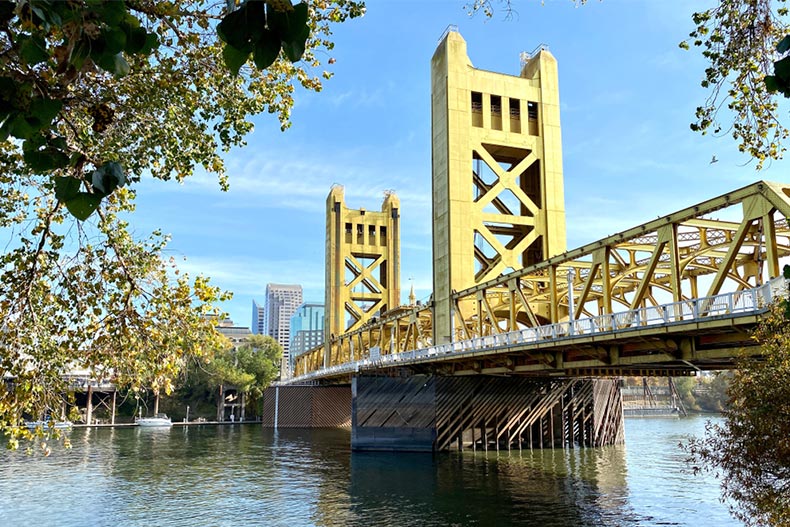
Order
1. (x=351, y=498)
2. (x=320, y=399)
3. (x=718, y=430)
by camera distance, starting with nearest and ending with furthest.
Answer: (x=718, y=430) < (x=351, y=498) < (x=320, y=399)

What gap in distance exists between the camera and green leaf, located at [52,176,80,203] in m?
3.37

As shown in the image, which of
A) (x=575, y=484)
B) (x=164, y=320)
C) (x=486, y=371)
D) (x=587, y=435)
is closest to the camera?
(x=164, y=320)

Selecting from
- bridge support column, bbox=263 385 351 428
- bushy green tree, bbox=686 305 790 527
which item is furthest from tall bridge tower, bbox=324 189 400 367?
bushy green tree, bbox=686 305 790 527

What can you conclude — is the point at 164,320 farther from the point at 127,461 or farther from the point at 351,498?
the point at 127,461

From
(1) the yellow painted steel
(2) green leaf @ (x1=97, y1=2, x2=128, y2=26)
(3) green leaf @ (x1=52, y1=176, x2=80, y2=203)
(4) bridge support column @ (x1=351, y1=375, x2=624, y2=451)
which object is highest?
(1) the yellow painted steel

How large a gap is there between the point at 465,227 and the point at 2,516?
3216cm

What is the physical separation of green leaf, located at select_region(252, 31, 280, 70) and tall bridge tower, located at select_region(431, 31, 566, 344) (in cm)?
4140

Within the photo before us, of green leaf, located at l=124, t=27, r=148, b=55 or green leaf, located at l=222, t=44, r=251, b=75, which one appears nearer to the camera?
green leaf, located at l=222, t=44, r=251, b=75

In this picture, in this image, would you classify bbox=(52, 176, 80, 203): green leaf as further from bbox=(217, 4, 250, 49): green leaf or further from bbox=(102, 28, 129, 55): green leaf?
bbox=(217, 4, 250, 49): green leaf

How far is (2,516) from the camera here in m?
22.7

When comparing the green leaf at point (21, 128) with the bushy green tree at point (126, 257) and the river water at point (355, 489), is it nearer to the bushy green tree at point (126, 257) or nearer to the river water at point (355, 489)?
the bushy green tree at point (126, 257)

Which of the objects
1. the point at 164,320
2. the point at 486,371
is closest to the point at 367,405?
the point at 486,371

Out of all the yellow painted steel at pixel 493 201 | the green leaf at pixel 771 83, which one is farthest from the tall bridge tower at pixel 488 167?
the green leaf at pixel 771 83

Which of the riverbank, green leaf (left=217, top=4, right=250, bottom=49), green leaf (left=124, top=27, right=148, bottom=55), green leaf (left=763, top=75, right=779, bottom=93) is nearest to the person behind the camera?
green leaf (left=217, top=4, right=250, bottom=49)
